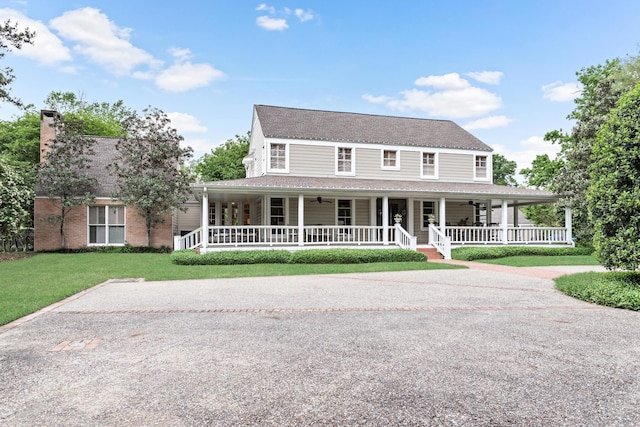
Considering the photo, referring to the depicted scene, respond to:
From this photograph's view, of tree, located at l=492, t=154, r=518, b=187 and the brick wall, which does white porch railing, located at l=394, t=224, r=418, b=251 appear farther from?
tree, located at l=492, t=154, r=518, b=187

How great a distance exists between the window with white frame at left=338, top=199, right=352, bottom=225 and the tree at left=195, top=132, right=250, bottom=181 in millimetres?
18111

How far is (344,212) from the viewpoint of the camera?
64.4 ft

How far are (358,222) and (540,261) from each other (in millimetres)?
8056

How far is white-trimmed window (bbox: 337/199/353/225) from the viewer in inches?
770

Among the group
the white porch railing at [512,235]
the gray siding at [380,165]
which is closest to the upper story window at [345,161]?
the gray siding at [380,165]

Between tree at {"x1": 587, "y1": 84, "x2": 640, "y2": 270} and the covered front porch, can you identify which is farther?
the covered front porch

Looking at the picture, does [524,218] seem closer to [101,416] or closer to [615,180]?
[615,180]

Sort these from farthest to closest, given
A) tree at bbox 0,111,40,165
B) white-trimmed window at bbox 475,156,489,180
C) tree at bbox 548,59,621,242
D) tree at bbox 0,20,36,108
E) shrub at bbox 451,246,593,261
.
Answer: tree at bbox 0,111,40,165, white-trimmed window at bbox 475,156,489,180, tree at bbox 548,59,621,242, shrub at bbox 451,246,593,261, tree at bbox 0,20,36,108

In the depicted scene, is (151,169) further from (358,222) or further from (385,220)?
(385,220)

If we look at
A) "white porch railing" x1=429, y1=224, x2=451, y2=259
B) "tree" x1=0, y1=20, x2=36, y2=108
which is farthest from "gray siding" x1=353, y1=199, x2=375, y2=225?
"tree" x1=0, y1=20, x2=36, y2=108

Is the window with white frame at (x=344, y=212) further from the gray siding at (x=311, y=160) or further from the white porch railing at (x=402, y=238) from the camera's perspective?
the white porch railing at (x=402, y=238)

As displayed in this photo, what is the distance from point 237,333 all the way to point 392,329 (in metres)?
2.03

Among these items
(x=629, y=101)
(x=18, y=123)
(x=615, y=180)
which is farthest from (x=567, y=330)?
(x=18, y=123)

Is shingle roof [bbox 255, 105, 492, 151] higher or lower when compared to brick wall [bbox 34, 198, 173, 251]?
higher
